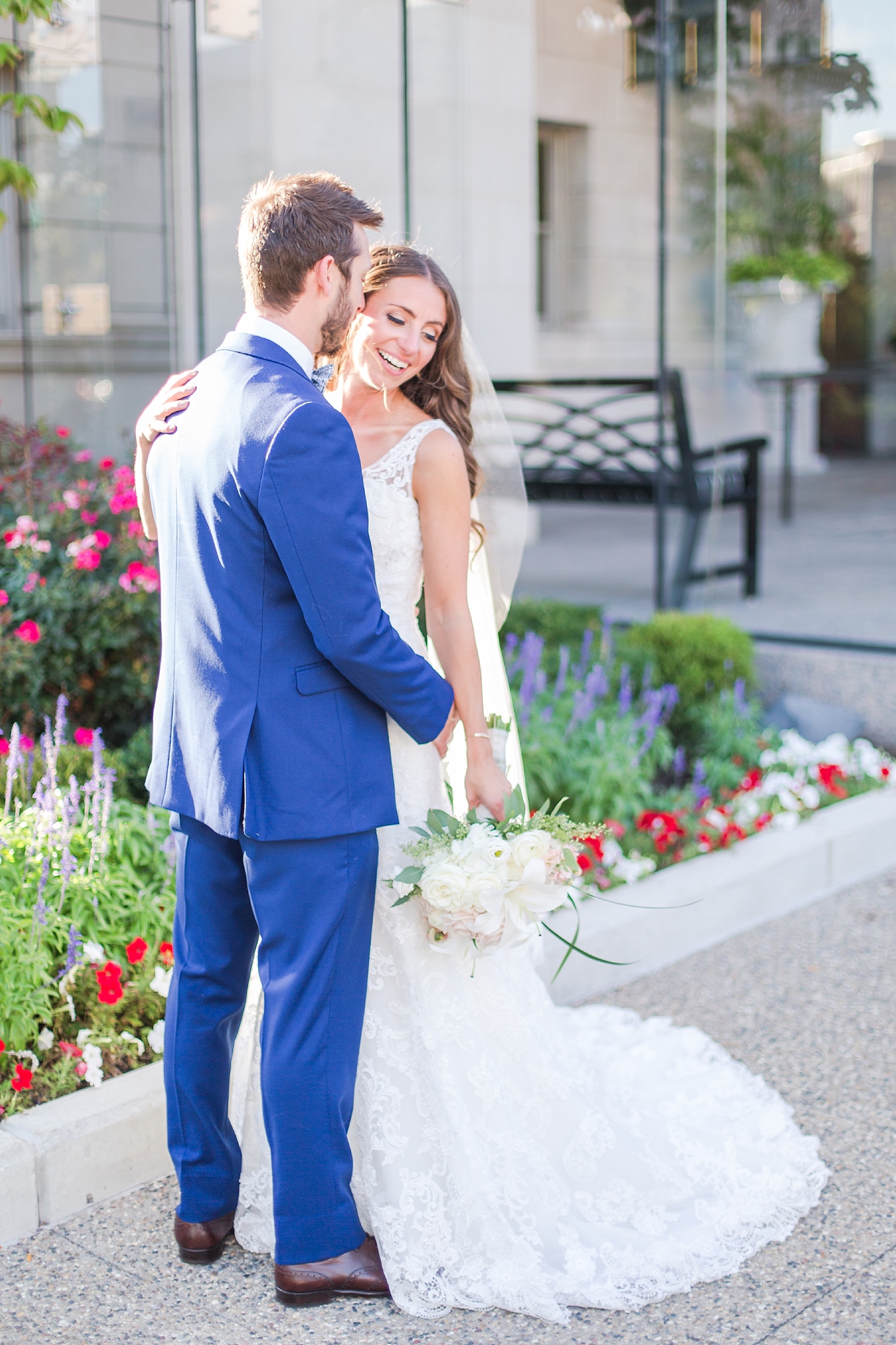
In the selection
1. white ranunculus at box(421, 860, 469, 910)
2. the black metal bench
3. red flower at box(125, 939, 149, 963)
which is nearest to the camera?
white ranunculus at box(421, 860, 469, 910)

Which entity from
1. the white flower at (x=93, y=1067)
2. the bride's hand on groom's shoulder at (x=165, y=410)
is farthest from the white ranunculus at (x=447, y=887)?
the white flower at (x=93, y=1067)

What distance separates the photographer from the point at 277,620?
6.84 feet

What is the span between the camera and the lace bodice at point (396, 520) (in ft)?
7.70

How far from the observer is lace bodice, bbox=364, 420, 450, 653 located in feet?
7.70

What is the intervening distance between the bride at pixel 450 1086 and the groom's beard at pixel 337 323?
21 cm

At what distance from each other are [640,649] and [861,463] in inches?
419

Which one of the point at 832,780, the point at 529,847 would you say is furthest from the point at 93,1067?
the point at 832,780

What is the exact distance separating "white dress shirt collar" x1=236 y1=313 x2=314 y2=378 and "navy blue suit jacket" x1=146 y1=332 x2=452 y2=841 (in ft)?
0.06

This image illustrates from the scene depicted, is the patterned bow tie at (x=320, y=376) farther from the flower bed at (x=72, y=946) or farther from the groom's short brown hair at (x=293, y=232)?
the flower bed at (x=72, y=946)

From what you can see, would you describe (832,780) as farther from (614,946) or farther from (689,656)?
(614,946)

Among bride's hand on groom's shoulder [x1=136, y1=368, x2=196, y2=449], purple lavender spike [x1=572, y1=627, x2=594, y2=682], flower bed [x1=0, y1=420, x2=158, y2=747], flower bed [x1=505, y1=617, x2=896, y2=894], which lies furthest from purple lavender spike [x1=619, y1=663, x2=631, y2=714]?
bride's hand on groom's shoulder [x1=136, y1=368, x2=196, y2=449]

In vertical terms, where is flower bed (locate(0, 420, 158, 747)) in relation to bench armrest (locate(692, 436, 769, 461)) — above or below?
below

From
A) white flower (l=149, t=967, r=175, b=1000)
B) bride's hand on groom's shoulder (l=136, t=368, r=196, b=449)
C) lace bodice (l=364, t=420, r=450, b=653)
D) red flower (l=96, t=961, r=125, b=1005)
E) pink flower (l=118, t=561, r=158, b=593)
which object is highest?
bride's hand on groom's shoulder (l=136, t=368, r=196, b=449)

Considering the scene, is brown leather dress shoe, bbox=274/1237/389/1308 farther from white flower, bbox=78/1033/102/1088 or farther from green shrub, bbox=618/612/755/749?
green shrub, bbox=618/612/755/749
